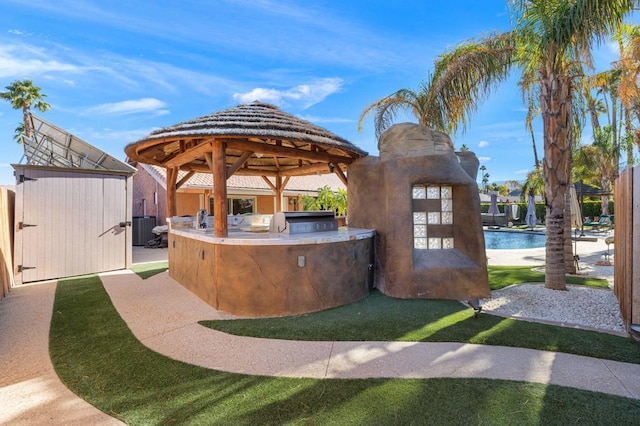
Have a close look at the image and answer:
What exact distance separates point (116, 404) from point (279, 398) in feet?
5.35

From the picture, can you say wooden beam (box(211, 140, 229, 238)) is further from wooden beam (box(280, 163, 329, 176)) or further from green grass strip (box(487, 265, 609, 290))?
green grass strip (box(487, 265, 609, 290))

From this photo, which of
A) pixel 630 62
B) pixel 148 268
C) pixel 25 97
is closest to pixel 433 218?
pixel 148 268

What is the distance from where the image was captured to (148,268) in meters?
11.0

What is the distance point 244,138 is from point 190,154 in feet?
5.71

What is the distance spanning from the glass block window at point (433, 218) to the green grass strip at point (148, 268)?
7.90 metres

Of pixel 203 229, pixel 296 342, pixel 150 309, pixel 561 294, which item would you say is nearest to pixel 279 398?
pixel 296 342

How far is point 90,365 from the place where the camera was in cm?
407

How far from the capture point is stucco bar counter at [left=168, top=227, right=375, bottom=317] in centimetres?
578

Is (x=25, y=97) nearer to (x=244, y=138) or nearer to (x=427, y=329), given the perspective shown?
(x=244, y=138)

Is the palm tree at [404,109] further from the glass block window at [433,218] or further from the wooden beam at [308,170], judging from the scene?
the glass block window at [433,218]

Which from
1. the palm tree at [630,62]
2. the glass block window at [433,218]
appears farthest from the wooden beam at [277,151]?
the palm tree at [630,62]

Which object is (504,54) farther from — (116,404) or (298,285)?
(116,404)

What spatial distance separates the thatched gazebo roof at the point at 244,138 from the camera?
6129mm

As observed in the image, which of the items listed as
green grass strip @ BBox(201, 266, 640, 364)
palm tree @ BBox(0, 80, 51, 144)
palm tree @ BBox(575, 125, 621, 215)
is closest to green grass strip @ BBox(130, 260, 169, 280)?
green grass strip @ BBox(201, 266, 640, 364)
